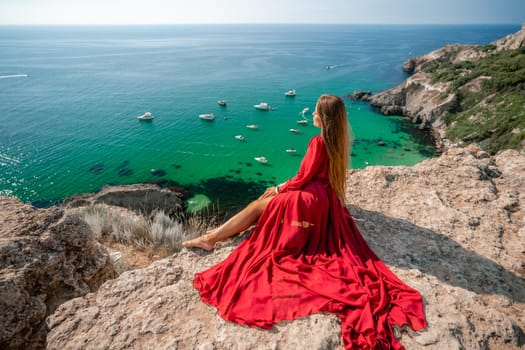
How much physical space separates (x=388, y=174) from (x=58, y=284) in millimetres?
7297

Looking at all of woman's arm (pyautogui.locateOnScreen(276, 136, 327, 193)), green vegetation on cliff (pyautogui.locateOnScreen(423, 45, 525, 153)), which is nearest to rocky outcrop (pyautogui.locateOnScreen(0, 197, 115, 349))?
woman's arm (pyautogui.locateOnScreen(276, 136, 327, 193))

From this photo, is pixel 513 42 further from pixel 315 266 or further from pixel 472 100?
pixel 315 266

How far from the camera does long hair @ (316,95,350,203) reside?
3.87 meters

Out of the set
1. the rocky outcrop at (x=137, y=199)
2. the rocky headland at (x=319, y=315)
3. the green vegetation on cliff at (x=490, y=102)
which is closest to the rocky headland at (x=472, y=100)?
the green vegetation on cliff at (x=490, y=102)

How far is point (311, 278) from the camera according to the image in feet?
11.5

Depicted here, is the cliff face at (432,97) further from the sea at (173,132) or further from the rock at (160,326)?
the rock at (160,326)

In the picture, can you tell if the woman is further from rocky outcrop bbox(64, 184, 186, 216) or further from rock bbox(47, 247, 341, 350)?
rocky outcrop bbox(64, 184, 186, 216)

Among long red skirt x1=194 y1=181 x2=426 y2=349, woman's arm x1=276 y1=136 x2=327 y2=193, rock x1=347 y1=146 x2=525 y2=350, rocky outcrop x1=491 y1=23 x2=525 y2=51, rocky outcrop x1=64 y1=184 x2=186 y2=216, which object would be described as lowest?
rocky outcrop x1=64 y1=184 x2=186 y2=216

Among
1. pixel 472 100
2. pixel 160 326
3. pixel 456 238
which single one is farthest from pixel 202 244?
pixel 472 100

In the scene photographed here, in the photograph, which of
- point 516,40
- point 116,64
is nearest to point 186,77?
point 116,64

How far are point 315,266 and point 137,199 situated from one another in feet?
63.0

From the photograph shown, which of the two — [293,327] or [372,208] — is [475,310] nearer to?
[293,327]

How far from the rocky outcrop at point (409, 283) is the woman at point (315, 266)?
17 centimetres

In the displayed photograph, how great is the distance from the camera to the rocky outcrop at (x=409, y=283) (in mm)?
3004
